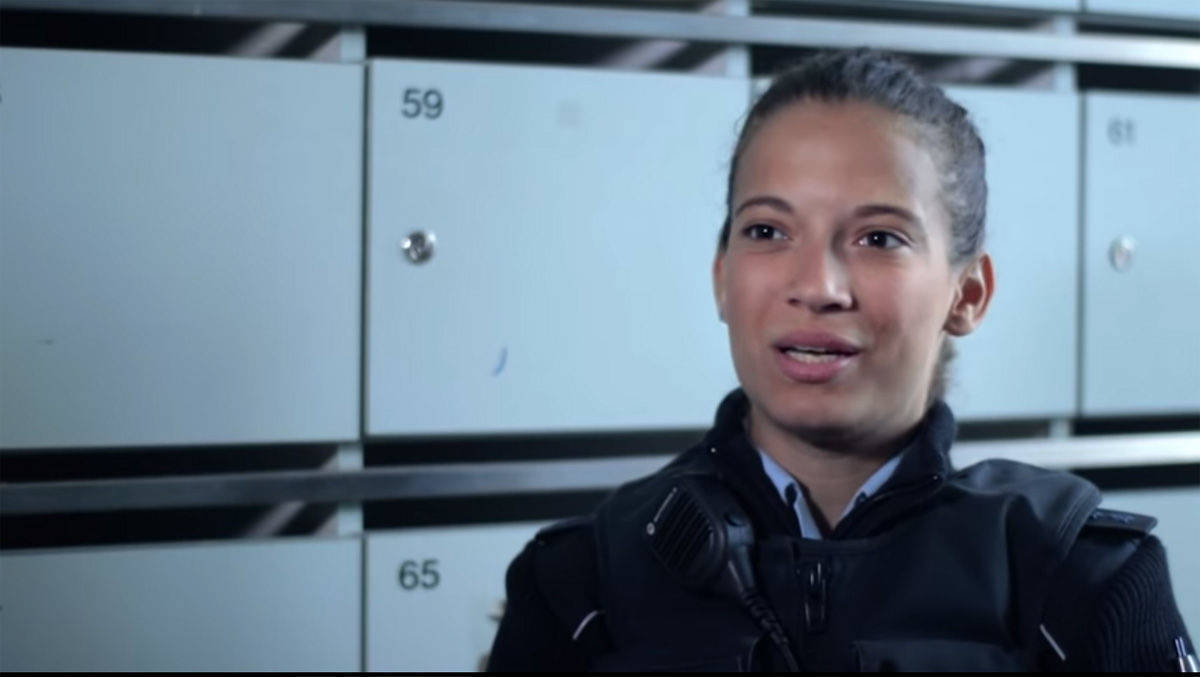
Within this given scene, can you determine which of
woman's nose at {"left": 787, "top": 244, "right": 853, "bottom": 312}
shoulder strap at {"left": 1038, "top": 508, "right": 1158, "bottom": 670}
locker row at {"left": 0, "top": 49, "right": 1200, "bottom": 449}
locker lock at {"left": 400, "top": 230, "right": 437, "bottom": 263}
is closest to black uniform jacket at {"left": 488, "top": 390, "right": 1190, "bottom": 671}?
shoulder strap at {"left": 1038, "top": 508, "right": 1158, "bottom": 670}

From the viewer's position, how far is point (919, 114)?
0.91 m

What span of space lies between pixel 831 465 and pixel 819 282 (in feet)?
0.40

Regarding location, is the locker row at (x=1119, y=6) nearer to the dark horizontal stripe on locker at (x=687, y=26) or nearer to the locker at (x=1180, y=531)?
the dark horizontal stripe on locker at (x=687, y=26)

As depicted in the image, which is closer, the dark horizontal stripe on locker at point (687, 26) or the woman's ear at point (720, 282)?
the woman's ear at point (720, 282)

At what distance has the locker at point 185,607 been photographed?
117cm

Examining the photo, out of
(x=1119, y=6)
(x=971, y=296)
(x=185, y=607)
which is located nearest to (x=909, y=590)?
(x=971, y=296)

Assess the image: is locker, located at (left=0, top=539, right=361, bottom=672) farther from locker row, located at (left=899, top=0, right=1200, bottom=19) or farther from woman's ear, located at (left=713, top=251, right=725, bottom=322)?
locker row, located at (left=899, top=0, right=1200, bottom=19)

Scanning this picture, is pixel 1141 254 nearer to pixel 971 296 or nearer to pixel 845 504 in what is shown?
pixel 971 296

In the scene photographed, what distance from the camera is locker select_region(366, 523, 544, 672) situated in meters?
1.26

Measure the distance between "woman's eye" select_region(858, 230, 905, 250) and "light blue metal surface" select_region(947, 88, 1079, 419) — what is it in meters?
0.56

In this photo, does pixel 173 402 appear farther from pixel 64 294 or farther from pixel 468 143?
pixel 468 143

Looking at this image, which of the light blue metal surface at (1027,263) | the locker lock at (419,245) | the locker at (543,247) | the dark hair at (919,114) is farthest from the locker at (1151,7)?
the locker lock at (419,245)

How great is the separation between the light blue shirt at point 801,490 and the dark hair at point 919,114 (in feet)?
0.25

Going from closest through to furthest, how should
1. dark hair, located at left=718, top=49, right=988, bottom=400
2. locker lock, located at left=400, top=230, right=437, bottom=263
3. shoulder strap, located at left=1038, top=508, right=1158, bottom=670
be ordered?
shoulder strap, located at left=1038, top=508, right=1158, bottom=670 → dark hair, located at left=718, top=49, right=988, bottom=400 → locker lock, located at left=400, top=230, right=437, bottom=263
